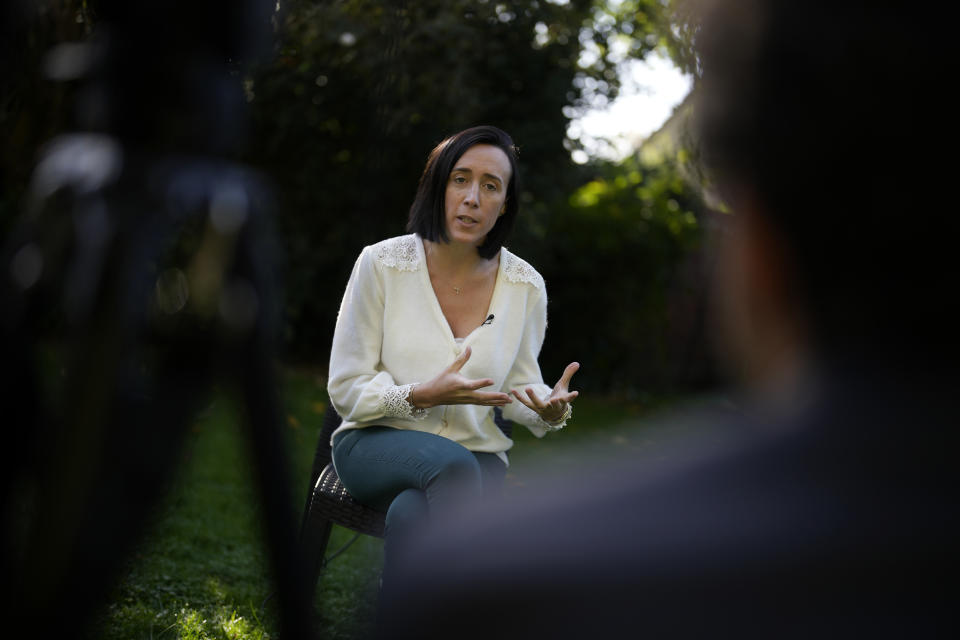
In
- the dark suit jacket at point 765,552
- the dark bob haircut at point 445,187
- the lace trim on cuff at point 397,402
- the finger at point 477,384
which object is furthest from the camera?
the dark bob haircut at point 445,187

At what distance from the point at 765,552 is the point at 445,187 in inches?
79.1

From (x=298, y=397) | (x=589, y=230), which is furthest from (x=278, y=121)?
(x=589, y=230)

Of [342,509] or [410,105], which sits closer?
[342,509]

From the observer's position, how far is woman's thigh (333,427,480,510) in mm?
2172

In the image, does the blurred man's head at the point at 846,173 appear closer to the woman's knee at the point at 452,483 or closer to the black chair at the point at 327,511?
the woman's knee at the point at 452,483

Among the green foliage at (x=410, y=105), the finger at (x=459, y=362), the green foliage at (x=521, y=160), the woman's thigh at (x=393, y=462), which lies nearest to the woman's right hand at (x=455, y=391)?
the finger at (x=459, y=362)

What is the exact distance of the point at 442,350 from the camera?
2.49m

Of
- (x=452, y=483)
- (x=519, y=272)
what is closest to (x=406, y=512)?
(x=452, y=483)

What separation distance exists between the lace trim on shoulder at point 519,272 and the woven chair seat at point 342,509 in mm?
778

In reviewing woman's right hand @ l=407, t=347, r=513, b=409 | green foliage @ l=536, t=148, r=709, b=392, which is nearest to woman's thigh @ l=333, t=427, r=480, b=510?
woman's right hand @ l=407, t=347, r=513, b=409

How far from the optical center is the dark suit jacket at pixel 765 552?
0.75 metres

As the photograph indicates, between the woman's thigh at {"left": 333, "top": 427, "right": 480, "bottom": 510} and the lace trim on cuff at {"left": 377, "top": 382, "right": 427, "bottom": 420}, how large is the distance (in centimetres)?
6

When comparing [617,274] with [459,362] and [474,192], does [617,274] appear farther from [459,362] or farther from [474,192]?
[459,362]

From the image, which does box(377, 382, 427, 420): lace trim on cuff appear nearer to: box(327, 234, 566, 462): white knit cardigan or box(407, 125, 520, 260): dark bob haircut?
box(327, 234, 566, 462): white knit cardigan
